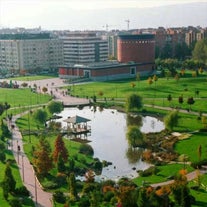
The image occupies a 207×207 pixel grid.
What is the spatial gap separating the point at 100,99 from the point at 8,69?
158 feet

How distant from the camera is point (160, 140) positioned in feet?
130

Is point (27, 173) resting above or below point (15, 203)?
below

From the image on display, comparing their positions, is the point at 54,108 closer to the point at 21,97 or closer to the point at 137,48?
the point at 21,97

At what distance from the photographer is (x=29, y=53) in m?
103

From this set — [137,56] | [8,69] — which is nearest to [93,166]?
[137,56]

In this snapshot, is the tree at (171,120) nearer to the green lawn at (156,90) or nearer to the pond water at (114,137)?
the pond water at (114,137)

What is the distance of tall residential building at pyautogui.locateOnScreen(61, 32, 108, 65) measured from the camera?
4156 inches

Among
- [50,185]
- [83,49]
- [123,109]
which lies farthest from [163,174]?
[83,49]

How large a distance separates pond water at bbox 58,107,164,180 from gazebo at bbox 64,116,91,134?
91 cm

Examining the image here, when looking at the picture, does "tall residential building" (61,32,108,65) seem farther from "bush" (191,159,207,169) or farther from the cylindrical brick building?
"bush" (191,159,207,169)

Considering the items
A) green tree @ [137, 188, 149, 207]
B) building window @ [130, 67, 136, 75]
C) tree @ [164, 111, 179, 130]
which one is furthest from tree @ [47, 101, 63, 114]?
building window @ [130, 67, 136, 75]

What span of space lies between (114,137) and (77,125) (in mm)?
4998

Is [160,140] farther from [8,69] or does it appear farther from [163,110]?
[8,69]

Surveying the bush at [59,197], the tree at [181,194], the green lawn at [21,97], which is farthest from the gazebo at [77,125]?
the tree at [181,194]
